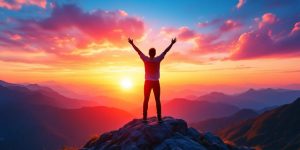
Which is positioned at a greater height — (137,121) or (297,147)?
(137,121)

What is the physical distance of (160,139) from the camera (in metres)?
18.9

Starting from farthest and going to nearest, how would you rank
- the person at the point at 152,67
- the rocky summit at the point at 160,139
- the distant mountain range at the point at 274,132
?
the distant mountain range at the point at 274,132, the person at the point at 152,67, the rocky summit at the point at 160,139

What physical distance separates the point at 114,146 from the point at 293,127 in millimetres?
178467

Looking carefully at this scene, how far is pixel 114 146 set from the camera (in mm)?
19578

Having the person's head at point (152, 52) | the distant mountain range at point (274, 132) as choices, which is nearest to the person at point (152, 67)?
the person's head at point (152, 52)

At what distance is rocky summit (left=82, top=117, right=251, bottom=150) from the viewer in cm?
1828

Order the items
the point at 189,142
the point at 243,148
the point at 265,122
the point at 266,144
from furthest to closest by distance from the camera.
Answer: the point at 265,122, the point at 266,144, the point at 243,148, the point at 189,142

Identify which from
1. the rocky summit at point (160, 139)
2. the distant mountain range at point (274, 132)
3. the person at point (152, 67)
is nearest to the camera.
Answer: the rocky summit at point (160, 139)

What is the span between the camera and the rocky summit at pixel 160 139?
720 inches

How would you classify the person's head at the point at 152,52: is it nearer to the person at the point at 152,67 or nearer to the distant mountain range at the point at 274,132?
the person at the point at 152,67

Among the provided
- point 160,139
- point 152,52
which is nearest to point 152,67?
point 152,52

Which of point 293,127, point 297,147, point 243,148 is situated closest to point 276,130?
point 293,127

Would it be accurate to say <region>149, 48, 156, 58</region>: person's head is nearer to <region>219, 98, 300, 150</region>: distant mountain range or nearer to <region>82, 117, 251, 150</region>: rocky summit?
<region>82, 117, 251, 150</region>: rocky summit

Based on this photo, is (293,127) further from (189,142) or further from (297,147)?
(189,142)
